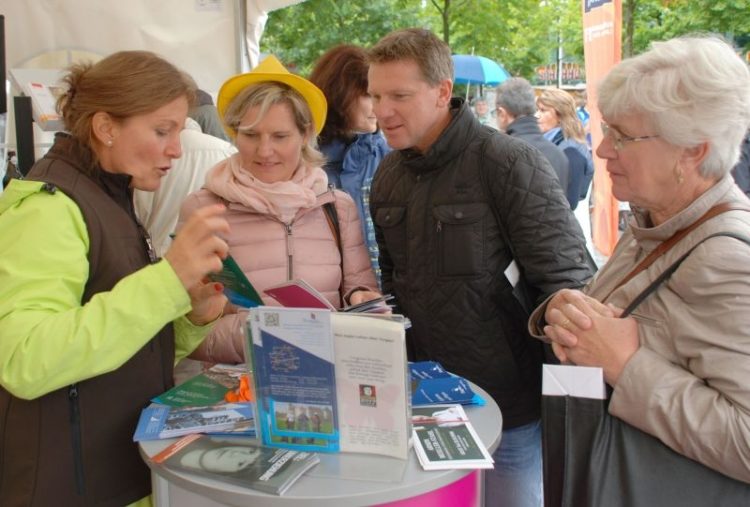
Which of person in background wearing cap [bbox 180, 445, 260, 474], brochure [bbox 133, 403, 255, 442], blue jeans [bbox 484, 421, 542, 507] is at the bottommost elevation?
blue jeans [bbox 484, 421, 542, 507]

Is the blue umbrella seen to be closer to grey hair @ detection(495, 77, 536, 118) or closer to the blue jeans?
grey hair @ detection(495, 77, 536, 118)

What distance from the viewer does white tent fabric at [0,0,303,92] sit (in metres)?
3.68

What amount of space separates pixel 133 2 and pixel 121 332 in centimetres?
298

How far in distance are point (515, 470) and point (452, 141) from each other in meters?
1.14

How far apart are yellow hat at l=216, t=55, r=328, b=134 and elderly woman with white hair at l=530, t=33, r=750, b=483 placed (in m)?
1.07

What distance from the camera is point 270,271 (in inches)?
86.6

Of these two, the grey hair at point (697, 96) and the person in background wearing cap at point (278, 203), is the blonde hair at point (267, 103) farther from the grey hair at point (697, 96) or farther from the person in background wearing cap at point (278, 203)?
the grey hair at point (697, 96)

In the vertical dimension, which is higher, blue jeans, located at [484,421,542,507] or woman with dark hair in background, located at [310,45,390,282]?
woman with dark hair in background, located at [310,45,390,282]

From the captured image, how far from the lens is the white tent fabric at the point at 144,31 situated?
12.1ft

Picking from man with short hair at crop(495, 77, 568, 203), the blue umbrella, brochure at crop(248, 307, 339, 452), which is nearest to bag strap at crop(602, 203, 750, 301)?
brochure at crop(248, 307, 339, 452)

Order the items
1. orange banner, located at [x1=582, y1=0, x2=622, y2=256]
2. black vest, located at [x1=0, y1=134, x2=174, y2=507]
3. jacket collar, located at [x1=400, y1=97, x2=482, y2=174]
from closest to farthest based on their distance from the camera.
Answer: black vest, located at [x1=0, y1=134, x2=174, y2=507] → jacket collar, located at [x1=400, y1=97, x2=482, y2=174] → orange banner, located at [x1=582, y1=0, x2=622, y2=256]

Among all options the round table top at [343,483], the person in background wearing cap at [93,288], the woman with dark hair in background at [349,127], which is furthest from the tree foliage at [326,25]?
the round table top at [343,483]

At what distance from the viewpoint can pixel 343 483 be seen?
140 centimetres

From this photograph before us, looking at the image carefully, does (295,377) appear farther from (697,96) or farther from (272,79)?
(272,79)
